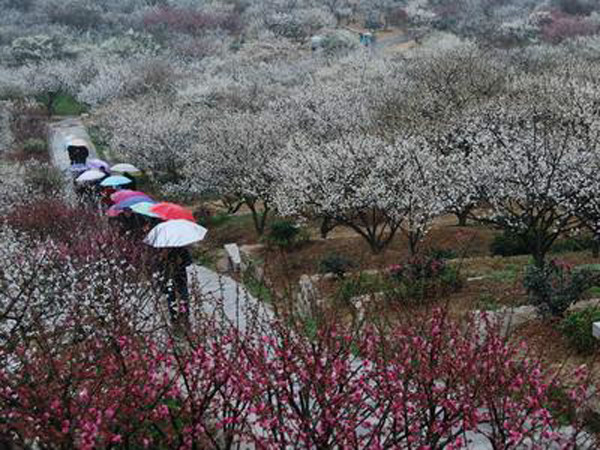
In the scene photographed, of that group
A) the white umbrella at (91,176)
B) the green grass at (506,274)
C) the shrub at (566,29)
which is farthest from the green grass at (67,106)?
the green grass at (506,274)

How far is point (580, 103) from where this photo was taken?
23891 millimetres

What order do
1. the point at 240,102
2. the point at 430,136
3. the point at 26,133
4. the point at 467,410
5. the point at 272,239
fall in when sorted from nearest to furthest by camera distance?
the point at 467,410 → the point at 272,239 → the point at 430,136 → the point at 240,102 → the point at 26,133

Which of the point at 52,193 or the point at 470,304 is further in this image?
the point at 52,193

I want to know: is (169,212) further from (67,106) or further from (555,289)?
(67,106)

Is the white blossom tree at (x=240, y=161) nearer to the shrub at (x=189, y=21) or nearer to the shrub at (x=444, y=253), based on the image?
the shrub at (x=444, y=253)

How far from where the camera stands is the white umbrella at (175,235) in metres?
12.3

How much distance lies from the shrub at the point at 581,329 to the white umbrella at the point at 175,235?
6.68 metres

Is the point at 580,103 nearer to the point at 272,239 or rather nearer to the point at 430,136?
the point at 430,136

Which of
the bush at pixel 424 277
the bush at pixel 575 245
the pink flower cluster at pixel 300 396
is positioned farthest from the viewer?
the bush at pixel 575 245

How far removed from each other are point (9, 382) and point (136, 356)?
135cm

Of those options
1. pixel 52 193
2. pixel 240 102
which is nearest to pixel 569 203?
pixel 52 193

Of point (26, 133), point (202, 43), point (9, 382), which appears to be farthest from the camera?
point (202, 43)

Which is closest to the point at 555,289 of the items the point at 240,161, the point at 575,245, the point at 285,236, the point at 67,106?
the point at 575,245

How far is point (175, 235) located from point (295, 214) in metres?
11.9
